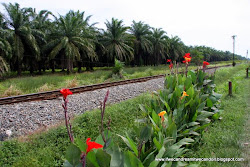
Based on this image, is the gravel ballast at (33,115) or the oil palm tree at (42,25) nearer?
the gravel ballast at (33,115)

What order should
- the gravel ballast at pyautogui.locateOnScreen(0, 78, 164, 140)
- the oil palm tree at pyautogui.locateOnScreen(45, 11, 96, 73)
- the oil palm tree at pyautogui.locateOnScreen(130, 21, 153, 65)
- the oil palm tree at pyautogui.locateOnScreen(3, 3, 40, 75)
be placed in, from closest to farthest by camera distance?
the gravel ballast at pyautogui.locateOnScreen(0, 78, 164, 140) → the oil palm tree at pyautogui.locateOnScreen(3, 3, 40, 75) → the oil palm tree at pyautogui.locateOnScreen(45, 11, 96, 73) → the oil palm tree at pyautogui.locateOnScreen(130, 21, 153, 65)

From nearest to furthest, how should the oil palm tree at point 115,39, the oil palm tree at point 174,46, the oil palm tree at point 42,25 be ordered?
1. the oil palm tree at point 42,25
2. the oil palm tree at point 115,39
3. the oil palm tree at point 174,46

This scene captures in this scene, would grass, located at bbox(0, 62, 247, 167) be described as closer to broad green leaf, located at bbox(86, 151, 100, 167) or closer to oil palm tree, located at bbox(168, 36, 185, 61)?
broad green leaf, located at bbox(86, 151, 100, 167)

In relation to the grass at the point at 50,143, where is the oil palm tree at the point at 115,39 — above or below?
above

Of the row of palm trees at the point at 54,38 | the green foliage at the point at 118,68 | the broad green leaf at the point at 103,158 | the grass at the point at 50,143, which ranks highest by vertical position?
the row of palm trees at the point at 54,38

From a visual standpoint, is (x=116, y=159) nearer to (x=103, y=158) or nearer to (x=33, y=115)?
(x=103, y=158)

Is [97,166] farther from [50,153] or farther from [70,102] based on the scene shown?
[70,102]

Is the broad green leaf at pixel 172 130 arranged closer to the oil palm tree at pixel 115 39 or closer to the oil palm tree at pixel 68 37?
the oil palm tree at pixel 68 37

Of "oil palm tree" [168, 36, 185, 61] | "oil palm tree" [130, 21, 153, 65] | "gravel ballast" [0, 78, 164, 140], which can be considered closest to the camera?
"gravel ballast" [0, 78, 164, 140]

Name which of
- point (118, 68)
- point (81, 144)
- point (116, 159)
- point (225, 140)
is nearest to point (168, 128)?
point (116, 159)

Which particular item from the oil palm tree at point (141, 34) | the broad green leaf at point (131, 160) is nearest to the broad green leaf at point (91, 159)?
the broad green leaf at point (131, 160)

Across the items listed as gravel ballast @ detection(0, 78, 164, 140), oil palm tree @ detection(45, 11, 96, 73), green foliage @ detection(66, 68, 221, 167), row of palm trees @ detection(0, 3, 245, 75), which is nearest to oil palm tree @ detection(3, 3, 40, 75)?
row of palm trees @ detection(0, 3, 245, 75)

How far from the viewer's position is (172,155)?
2143 mm

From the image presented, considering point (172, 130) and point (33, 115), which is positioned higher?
point (172, 130)
